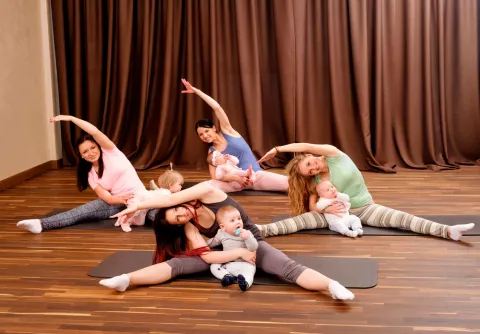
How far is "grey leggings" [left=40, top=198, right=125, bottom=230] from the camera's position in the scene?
448cm

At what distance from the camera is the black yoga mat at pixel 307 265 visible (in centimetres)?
337

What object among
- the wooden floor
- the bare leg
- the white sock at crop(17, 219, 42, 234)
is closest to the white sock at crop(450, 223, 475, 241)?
the wooden floor

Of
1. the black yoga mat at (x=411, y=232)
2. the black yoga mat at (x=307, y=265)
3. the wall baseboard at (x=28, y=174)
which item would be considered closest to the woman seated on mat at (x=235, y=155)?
the black yoga mat at (x=411, y=232)

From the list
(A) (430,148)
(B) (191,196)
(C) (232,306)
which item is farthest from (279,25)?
(C) (232,306)

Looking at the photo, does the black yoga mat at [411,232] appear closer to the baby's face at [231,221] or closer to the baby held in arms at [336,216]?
the baby held in arms at [336,216]

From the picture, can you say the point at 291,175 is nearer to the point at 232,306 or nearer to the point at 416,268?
the point at 416,268

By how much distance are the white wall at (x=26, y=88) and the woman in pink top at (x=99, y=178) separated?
4.99 ft

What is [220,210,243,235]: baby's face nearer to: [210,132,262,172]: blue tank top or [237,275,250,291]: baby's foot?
[237,275,250,291]: baby's foot

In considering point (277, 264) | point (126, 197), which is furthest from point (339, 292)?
point (126, 197)

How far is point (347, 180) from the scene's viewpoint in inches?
169

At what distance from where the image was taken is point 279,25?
248 inches

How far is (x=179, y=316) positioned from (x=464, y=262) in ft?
5.02

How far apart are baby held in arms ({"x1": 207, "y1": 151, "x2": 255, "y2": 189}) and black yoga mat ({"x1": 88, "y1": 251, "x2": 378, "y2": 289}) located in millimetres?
1474

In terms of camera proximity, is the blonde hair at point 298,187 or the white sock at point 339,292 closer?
the white sock at point 339,292
